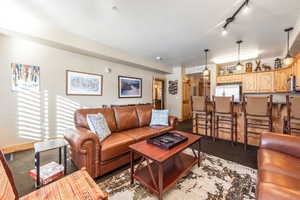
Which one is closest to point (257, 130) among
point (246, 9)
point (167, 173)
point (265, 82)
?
point (265, 82)

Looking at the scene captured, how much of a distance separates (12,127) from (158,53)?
13.1 feet

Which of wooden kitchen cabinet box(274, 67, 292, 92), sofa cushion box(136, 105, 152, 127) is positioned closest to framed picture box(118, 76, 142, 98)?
sofa cushion box(136, 105, 152, 127)

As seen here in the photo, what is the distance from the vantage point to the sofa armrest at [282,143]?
1.47m

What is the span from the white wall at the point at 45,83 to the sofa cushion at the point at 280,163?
376cm

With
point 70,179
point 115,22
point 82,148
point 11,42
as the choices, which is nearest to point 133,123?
point 82,148

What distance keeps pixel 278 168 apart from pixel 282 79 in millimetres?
3990

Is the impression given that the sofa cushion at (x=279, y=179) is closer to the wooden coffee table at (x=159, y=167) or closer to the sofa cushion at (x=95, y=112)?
the wooden coffee table at (x=159, y=167)

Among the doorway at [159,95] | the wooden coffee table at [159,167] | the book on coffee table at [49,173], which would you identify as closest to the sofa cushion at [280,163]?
the wooden coffee table at [159,167]

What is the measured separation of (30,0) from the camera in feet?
6.21

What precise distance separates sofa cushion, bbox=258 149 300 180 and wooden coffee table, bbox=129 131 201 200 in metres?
0.78

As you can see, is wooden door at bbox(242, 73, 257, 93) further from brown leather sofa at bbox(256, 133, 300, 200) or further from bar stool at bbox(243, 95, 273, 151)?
brown leather sofa at bbox(256, 133, 300, 200)

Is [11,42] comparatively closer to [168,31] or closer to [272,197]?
[168,31]

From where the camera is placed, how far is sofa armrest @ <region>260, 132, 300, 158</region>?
4.83 feet

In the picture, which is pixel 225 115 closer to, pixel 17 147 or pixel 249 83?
pixel 249 83
